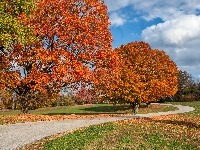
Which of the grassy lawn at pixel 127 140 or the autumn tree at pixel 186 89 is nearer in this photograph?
the grassy lawn at pixel 127 140

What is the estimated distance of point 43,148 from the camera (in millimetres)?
12352

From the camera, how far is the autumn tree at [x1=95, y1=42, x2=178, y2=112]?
3384cm

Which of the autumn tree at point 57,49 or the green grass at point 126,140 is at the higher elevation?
the autumn tree at point 57,49

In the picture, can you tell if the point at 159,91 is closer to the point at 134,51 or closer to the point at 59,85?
the point at 134,51

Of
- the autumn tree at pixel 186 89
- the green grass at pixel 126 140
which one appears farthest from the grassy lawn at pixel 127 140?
the autumn tree at pixel 186 89

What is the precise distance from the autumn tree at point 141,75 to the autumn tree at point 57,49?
4.72 m

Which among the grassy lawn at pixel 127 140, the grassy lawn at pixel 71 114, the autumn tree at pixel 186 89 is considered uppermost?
the autumn tree at pixel 186 89

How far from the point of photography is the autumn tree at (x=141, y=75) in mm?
33844

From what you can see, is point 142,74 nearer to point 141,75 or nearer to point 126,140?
point 141,75

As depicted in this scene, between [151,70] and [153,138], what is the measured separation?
27.1 meters

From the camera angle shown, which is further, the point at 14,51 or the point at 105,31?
the point at 105,31

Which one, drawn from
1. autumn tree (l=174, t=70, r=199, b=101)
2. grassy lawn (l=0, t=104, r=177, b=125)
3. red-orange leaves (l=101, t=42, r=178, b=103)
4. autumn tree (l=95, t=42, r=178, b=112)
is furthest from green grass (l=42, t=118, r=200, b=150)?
autumn tree (l=174, t=70, r=199, b=101)

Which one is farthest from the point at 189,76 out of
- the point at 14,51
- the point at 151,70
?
the point at 14,51

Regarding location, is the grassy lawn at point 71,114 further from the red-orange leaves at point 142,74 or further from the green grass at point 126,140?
the green grass at point 126,140
